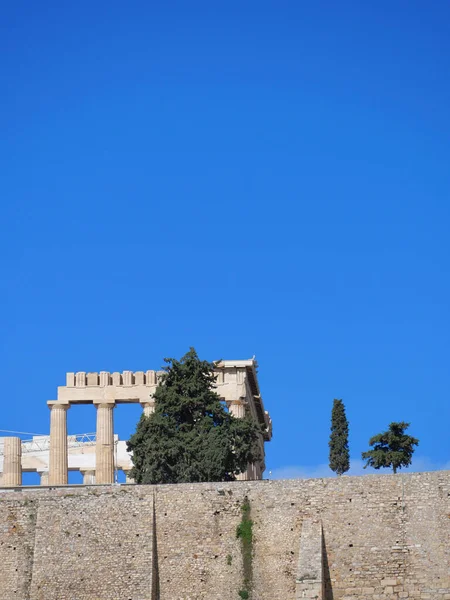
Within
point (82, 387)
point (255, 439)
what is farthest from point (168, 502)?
point (82, 387)

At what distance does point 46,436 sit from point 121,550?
1344 inches

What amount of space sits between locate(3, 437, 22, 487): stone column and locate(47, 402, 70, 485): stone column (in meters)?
1.94

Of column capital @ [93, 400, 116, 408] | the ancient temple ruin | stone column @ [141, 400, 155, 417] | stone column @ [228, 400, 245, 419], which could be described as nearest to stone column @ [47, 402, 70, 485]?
the ancient temple ruin

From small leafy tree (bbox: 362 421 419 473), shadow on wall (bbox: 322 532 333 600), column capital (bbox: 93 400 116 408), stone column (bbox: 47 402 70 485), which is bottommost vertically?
shadow on wall (bbox: 322 532 333 600)

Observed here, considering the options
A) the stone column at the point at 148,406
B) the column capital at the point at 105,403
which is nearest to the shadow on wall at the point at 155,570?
the stone column at the point at 148,406

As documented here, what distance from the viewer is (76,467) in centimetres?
8950

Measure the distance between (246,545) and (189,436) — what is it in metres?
8.88

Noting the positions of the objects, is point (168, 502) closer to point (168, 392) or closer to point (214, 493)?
point (214, 493)

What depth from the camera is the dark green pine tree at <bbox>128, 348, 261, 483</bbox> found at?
62.2 meters

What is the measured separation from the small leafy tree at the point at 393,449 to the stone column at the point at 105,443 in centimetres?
1780

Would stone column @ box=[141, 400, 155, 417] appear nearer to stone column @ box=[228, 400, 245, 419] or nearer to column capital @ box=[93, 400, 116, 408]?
column capital @ box=[93, 400, 116, 408]

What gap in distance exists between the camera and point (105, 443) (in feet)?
264

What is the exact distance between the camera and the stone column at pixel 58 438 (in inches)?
3147

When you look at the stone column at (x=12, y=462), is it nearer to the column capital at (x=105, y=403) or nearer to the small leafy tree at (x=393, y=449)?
the column capital at (x=105, y=403)
